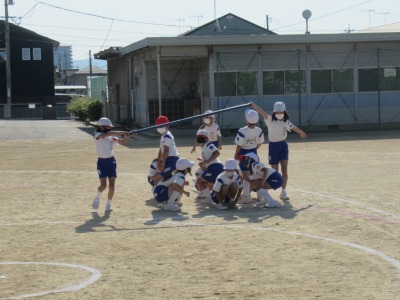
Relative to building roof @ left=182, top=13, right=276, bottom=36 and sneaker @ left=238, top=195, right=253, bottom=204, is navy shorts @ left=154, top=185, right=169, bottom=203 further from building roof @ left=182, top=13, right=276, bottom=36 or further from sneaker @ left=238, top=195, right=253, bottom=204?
building roof @ left=182, top=13, right=276, bottom=36

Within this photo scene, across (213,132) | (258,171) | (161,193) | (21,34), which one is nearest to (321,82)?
(213,132)

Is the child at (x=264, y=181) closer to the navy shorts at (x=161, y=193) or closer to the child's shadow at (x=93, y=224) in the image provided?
the navy shorts at (x=161, y=193)

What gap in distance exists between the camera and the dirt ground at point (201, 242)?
735 centimetres

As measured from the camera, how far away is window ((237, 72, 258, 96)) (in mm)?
31688

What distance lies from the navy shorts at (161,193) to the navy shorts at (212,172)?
3.10ft

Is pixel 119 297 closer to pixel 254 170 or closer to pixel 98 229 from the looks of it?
pixel 98 229

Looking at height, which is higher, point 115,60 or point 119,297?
point 115,60

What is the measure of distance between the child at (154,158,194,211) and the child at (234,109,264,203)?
1018 millimetres

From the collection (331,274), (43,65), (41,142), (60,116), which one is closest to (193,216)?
(331,274)

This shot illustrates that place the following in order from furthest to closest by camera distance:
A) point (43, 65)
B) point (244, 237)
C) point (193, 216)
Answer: point (43, 65)
point (193, 216)
point (244, 237)

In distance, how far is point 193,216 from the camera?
38.1 feet

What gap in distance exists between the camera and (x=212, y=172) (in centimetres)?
1298

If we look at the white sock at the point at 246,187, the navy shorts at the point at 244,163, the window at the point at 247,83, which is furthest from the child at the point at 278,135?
the window at the point at 247,83

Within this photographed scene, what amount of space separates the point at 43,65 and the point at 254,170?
5518 cm
